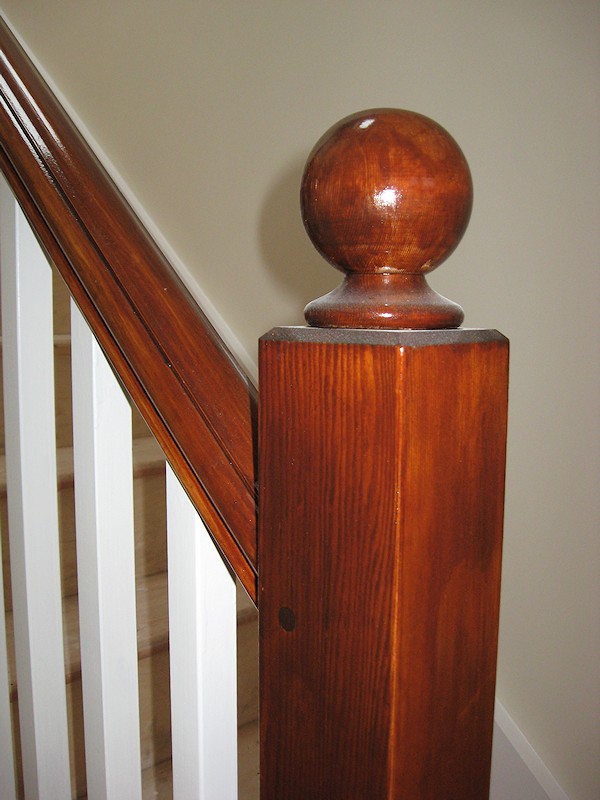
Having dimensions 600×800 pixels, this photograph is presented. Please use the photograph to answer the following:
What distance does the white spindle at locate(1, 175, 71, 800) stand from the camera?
1.98ft

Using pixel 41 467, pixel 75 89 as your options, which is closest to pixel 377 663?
pixel 41 467

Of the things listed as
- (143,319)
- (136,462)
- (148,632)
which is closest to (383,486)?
(143,319)

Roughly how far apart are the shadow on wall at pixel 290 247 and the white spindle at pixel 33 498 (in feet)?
2.86

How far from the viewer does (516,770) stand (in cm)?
112

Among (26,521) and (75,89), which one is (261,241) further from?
(26,521)

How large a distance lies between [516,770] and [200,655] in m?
0.87

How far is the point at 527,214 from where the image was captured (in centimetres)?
106

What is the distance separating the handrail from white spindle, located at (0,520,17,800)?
391 mm

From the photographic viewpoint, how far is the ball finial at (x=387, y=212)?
348mm

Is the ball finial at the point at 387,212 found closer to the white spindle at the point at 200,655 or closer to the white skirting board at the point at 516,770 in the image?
the white spindle at the point at 200,655

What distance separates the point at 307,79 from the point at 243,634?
108 centimetres

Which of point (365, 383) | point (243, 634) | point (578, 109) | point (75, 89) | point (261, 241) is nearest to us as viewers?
point (365, 383)

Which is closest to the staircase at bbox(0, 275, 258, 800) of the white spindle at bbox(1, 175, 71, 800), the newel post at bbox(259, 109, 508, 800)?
the white spindle at bbox(1, 175, 71, 800)

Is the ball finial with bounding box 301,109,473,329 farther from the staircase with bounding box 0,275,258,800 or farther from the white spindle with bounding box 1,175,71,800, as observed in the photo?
the staircase with bounding box 0,275,258,800
